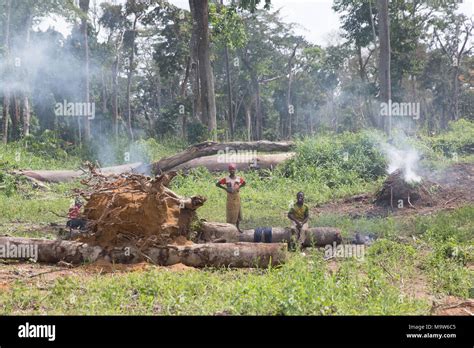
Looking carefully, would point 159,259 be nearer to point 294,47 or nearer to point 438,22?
point 438,22

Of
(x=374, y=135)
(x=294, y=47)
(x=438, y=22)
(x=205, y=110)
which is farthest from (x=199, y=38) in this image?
(x=294, y=47)

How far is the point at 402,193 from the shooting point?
13555 millimetres

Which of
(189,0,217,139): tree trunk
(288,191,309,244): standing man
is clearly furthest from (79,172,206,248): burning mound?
(189,0,217,139): tree trunk

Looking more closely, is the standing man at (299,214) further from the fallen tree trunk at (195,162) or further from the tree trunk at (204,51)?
the tree trunk at (204,51)

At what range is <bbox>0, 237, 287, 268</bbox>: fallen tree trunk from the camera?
25.6 ft

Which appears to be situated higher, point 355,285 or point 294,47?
point 294,47

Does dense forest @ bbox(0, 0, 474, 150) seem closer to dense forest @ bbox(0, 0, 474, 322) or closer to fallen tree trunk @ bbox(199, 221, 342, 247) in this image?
dense forest @ bbox(0, 0, 474, 322)

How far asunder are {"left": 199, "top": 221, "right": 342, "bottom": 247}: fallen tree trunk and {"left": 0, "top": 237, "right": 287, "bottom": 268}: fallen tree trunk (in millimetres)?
1093

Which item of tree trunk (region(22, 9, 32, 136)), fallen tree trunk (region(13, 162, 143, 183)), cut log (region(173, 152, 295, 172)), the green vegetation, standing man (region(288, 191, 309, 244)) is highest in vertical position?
tree trunk (region(22, 9, 32, 136))

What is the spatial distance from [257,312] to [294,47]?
4012 centimetres

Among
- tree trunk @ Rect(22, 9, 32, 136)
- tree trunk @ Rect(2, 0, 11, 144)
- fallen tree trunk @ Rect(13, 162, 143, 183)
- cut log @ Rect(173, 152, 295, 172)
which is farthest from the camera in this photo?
tree trunk @ Rect(22, 9, 32, 136)

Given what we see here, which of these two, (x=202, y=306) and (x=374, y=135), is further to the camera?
(x=374, y=135)

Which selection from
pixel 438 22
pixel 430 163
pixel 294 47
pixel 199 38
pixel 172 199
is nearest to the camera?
pixel 172 199

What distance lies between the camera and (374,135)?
18984 millimetres
